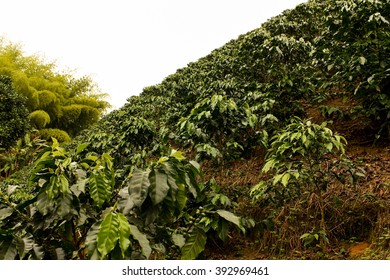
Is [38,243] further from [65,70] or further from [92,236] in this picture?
[65,70]

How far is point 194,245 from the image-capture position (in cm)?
192

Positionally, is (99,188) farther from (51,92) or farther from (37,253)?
(51,92)

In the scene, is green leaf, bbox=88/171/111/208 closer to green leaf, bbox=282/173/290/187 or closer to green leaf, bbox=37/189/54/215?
green leaf, bbox=37/189/54/215

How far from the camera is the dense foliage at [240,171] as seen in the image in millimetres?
1712

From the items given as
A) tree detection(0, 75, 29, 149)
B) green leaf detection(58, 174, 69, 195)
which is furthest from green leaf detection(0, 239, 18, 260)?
tree detection(0, 75, 29, 149)

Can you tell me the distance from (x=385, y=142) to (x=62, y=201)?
377 cm

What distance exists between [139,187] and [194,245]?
47 centimetres

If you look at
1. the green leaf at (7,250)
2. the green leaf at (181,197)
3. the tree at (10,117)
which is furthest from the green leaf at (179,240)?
the tree at (10,117)

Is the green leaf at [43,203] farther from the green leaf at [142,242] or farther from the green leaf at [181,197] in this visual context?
the green leaf at [181,197]

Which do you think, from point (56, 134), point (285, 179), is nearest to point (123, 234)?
point (285, 179)

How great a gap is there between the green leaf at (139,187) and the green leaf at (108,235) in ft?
0.54

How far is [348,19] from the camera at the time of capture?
3955mm

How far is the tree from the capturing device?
437 inches
